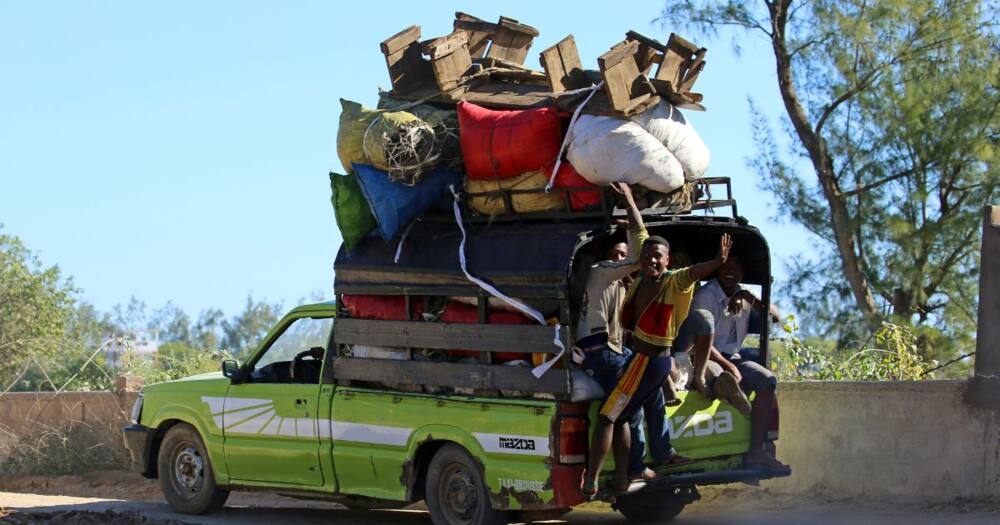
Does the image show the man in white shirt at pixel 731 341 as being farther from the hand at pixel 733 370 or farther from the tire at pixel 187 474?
the tire at pixel 187 474

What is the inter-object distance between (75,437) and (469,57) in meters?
7.82

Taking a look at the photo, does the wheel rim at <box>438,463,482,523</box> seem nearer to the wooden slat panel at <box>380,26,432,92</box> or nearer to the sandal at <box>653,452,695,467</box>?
the sandal at <box>653,452,695,467</box>

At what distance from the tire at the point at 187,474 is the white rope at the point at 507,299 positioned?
310 cm

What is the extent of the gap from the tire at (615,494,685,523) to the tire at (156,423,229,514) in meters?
3.17

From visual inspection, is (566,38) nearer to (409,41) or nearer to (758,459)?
(409,41)

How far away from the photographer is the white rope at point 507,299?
27.9ft

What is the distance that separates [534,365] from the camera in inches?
343

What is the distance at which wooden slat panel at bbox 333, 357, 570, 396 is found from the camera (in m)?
8.54

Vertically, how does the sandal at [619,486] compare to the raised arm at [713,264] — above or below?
below

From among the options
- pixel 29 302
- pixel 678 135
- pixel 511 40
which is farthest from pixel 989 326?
pixel 29 302

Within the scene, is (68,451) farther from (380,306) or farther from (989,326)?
(989,326)

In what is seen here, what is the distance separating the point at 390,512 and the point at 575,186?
13.4 feet

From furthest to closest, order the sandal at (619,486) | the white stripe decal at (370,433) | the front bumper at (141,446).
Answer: the front bumper at (141,446)
the white stripe decal at (370,433)
the sandal at (619,486)

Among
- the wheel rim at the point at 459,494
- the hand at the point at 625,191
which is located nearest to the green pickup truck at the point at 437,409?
the wheel rim at the point at 459,494
